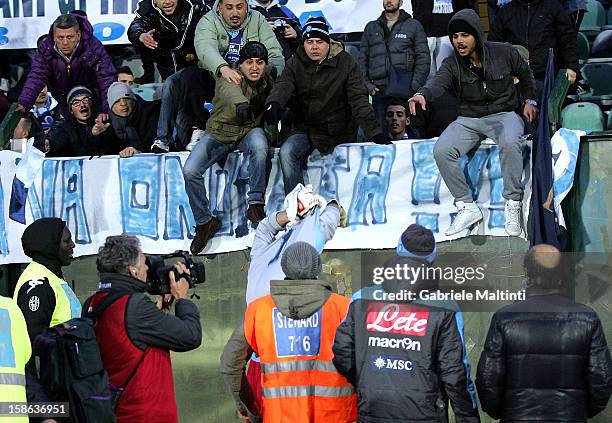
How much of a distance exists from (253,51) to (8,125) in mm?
2569

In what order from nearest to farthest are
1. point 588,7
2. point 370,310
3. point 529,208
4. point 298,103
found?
point 370,310 → point 529,208 → point 298,103 → point 588,7

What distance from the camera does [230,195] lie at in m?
10.7

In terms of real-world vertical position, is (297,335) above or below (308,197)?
below

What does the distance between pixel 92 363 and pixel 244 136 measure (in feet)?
12.4

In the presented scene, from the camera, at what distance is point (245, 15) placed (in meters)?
11.1

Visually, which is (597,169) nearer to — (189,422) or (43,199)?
(189,422)

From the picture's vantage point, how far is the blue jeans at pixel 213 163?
406 inches

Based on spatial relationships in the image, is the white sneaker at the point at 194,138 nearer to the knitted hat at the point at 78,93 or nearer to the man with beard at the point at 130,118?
the man with beard at the point at 130,118

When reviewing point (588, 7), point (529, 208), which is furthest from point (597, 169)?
point (588, 7)

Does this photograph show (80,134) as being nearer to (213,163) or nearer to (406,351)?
(213,163)

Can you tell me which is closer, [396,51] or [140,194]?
[140,194]

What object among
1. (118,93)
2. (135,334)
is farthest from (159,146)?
(135,334)

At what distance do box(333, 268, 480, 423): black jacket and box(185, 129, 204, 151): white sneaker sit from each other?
413 cm

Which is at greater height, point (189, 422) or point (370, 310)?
point (370, 310)
